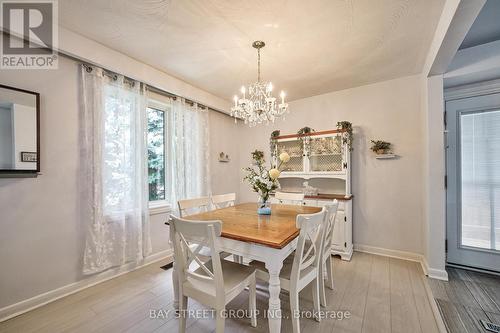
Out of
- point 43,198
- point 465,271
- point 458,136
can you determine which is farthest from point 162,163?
point 465,271

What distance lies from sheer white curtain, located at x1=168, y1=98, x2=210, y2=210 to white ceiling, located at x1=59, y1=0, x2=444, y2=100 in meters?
0.64

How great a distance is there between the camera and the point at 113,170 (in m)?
2.42

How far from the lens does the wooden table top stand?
1.38 m

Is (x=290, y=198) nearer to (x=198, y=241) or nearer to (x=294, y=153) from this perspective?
(x=294, y=153)

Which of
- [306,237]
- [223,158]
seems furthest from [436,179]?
[223,158]

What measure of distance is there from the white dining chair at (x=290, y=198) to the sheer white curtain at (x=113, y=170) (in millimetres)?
1791

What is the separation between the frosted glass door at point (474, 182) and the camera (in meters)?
2.32

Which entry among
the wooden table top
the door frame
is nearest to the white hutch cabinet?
the wooden table top

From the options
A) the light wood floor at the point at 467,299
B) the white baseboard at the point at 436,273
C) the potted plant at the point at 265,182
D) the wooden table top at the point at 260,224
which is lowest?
the light wood floor at the point at 467,299

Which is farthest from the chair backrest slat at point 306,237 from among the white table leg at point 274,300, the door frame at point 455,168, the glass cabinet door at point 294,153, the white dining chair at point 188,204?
the door frame at point 455,168

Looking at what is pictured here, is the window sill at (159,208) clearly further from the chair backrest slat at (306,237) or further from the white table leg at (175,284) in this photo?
the chair backrest slat at (306,237)

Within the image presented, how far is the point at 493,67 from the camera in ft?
7.00

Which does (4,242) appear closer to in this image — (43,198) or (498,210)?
(43,198)

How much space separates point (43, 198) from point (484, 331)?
3890 mm
